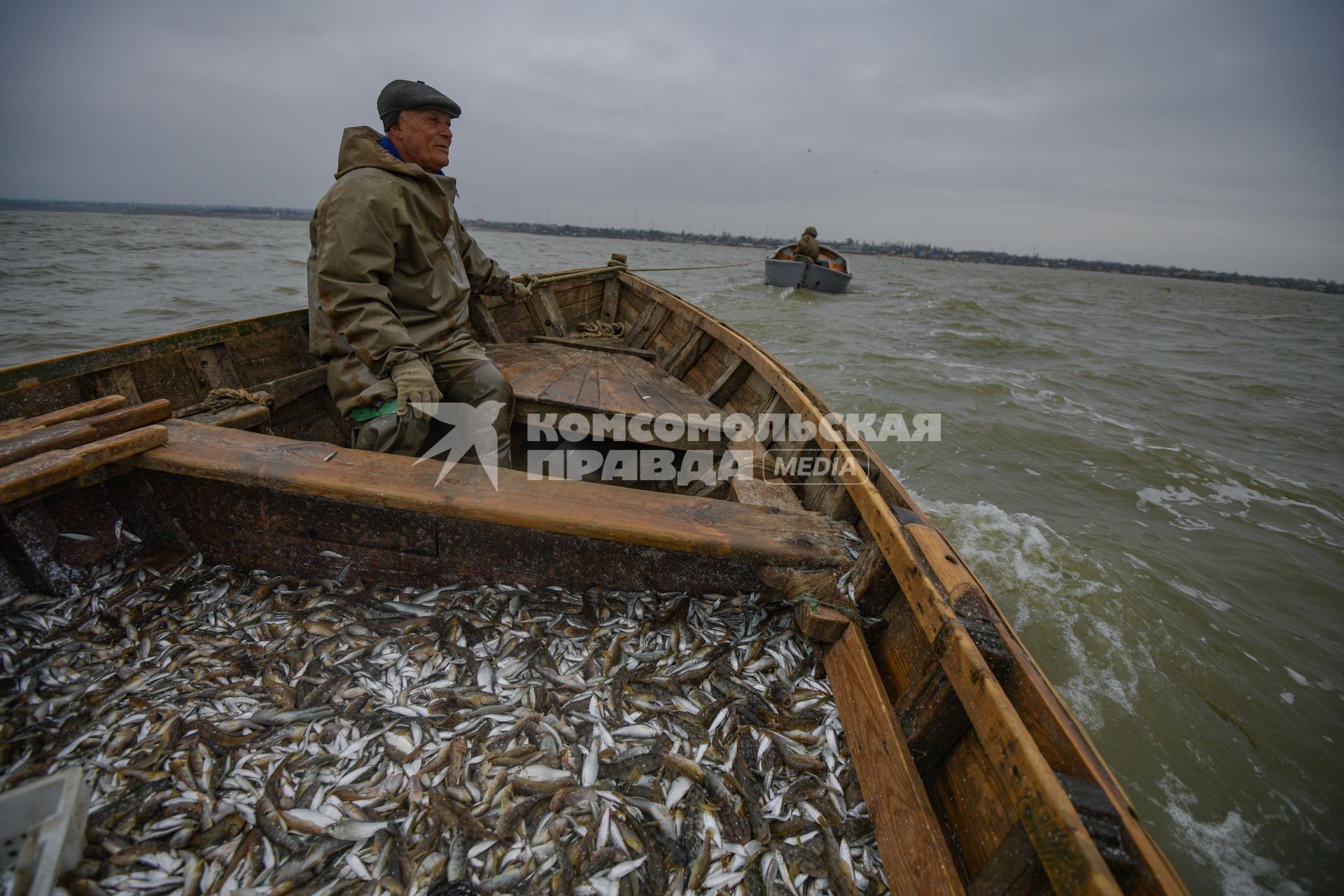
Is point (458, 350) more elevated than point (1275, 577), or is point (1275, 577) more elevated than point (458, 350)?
point (458, 350)

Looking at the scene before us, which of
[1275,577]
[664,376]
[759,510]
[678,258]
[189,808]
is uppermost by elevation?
[678,258]

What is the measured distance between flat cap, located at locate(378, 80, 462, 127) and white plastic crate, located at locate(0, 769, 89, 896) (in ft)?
13.6

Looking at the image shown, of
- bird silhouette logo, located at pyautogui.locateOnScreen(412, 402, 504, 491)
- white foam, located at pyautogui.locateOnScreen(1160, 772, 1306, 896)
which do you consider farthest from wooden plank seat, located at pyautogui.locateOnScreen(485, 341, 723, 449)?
white foam, located at pyautogui.locateOnScreen(1160, 772, 1306, 896)

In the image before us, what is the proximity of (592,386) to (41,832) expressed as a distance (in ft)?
14.5

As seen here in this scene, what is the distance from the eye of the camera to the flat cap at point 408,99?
389 cm

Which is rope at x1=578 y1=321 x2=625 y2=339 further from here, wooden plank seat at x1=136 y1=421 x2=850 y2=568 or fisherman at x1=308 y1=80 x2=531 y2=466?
wooden plank seat at x1=136 y1=421 x2=850 y2=568

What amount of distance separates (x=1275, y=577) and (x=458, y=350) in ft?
32.3

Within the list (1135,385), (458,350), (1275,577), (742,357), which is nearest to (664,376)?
(742,357)

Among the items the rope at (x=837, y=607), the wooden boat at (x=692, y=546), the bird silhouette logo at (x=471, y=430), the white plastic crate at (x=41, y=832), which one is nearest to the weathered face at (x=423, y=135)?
the bird silhouette logo at (x=471, y=430)

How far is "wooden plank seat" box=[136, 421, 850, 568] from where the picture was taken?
2924 millimetres

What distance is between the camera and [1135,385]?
15633 mm

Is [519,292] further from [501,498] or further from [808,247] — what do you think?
[808,247]

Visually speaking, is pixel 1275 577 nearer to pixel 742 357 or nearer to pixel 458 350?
pixel 742 357

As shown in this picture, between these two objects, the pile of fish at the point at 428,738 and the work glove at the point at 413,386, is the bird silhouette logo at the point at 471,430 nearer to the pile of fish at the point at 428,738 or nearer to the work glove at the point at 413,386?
the work glove at the point at 413,386
